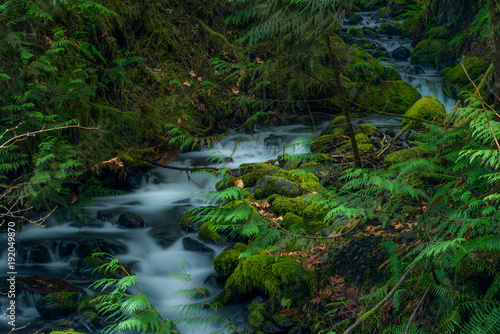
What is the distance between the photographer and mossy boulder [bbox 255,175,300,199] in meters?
6.94

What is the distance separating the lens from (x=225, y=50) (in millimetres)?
12812

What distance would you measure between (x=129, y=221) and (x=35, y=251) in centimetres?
173

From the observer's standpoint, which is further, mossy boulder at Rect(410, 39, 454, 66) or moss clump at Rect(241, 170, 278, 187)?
mossy boulder at Rect(410, 39, 454, 66)

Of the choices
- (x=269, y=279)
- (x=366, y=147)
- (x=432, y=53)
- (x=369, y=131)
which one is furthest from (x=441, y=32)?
(x=269, y=279)

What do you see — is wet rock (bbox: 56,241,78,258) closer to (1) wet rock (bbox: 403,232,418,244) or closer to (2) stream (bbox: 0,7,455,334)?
(2) stream (bbox: 0,7,455,334)

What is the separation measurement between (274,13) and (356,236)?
2894 mm

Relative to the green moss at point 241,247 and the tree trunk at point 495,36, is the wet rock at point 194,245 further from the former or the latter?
the tree trunk at point 495,36

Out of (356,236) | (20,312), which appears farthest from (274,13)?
(20,312)

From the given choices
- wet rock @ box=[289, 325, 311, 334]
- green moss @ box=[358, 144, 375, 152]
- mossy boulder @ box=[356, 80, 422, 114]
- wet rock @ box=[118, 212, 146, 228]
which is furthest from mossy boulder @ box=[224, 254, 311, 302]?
mossy boulder @ box=[356, 80, 422, 114]

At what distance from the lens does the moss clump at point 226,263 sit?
18.7 ft

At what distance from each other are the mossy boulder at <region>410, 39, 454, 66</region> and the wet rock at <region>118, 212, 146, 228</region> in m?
14.9

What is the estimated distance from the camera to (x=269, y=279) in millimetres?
4836

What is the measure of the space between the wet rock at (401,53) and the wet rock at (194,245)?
15.0 meters

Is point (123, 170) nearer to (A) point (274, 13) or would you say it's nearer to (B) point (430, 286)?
(A) point (274, 13)
